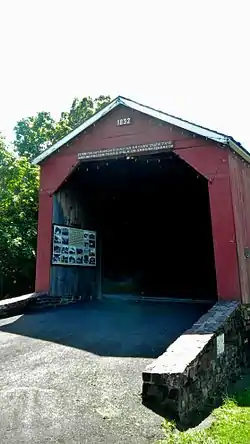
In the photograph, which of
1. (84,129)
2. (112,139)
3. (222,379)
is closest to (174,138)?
(112,139)

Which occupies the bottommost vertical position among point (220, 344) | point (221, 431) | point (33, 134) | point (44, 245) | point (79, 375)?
point (221, 431)

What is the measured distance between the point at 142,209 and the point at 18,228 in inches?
211

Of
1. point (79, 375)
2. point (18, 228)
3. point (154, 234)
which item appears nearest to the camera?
point (79, 375)

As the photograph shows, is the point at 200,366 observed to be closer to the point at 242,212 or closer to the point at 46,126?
the point at 242,212

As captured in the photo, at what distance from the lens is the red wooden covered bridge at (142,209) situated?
8.03m

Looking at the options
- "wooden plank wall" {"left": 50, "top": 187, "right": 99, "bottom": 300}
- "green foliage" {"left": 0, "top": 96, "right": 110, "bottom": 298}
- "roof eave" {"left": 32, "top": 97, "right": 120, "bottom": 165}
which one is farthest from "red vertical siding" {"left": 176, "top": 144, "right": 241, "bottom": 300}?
"green foliage" {"left": 0, "top": 96, "right": 110, "bottom": 298}

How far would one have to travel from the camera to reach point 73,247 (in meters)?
10.4

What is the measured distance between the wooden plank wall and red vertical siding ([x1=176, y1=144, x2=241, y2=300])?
12.1 feet

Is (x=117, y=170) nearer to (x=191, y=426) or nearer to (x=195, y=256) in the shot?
(x=195, y=256)

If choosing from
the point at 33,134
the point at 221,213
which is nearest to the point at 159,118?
the point at 221,213

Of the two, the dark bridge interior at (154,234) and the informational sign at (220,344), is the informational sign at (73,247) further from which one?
the informational sign at (220,344)

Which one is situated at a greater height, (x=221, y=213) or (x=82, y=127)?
(x=82, y=127)

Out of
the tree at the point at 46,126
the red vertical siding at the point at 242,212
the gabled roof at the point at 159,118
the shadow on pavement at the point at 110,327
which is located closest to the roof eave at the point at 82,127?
the gabled roof at the point at 159,118

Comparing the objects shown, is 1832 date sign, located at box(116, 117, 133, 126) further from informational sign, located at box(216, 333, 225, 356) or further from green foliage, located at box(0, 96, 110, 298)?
informational sign, located at box(216, 333, 225, 356)
